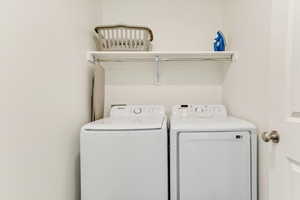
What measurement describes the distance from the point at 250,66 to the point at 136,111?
3.59 ft

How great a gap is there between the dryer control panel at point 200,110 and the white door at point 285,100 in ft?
3.52

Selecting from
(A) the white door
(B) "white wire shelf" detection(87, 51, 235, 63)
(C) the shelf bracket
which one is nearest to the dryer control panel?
(C) the shelf bracket

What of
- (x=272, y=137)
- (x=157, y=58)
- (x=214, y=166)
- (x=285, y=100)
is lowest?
(x=214, y=166)

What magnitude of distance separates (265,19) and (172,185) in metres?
1.27

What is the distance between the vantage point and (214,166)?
169 cm

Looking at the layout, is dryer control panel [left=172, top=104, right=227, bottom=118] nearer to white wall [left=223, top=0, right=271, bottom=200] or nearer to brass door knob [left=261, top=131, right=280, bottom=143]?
white wall [left=223, top=0, right=271, bottom=200]

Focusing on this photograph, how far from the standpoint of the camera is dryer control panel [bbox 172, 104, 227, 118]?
2357 mm

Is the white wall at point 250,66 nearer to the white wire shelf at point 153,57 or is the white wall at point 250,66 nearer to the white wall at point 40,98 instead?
the white wire shelf at point 153,57

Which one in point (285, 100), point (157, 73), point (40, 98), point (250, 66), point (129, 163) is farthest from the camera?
point (157, 73)

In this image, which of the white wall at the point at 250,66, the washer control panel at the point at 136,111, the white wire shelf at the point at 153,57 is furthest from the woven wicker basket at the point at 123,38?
the white wall at the point at 250,66

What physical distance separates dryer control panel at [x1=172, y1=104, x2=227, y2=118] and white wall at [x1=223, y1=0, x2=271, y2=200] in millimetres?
114

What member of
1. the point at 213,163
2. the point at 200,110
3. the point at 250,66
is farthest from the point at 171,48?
the point at 213,163

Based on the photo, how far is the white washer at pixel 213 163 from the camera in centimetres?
169

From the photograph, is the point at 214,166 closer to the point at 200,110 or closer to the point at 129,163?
the point at 129,163
